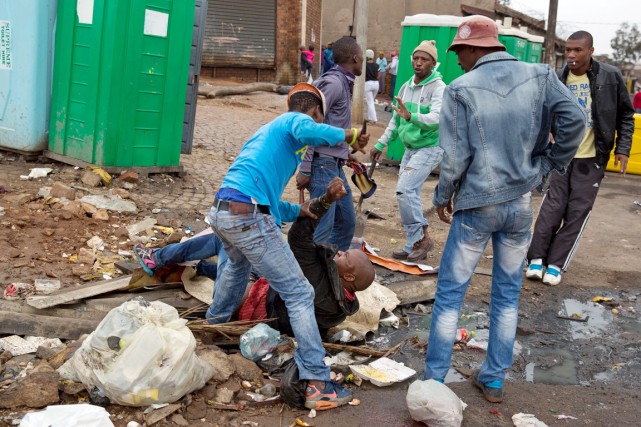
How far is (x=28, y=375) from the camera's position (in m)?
3.65

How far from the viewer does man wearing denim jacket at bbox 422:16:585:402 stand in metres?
3.63

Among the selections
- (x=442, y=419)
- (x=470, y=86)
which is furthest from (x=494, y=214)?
(x=442, y=419)

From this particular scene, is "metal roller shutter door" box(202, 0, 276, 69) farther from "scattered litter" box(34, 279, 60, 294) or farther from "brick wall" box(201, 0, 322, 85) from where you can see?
"scattered litter" box(34, 279, 60, 294)

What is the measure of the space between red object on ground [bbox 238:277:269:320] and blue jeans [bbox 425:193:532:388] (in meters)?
1.14

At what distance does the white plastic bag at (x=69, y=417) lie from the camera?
10.3 feet

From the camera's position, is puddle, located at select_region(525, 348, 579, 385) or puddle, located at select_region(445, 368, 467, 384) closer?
puddle, located at select_region(445, 368, 467, 384)

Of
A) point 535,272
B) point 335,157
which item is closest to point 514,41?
point 535,272

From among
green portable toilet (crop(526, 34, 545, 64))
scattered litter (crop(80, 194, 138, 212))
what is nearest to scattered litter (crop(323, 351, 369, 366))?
scattered litter (crop(80, 194, 138, 212))

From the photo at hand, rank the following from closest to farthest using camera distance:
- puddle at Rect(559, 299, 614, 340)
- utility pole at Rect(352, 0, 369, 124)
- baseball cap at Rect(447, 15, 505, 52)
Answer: baseball cap at Rect(447, 15, 505, 52), puddle at Rect(559, 299, 614, 340), utility pole at Rect(352, 0, 369, 124)

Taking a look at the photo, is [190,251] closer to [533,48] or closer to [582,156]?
[582,156]

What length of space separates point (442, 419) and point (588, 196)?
Result: 347 centimetres

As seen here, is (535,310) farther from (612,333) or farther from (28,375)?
(28,375)

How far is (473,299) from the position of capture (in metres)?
5.67

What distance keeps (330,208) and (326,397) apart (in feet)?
6.10
